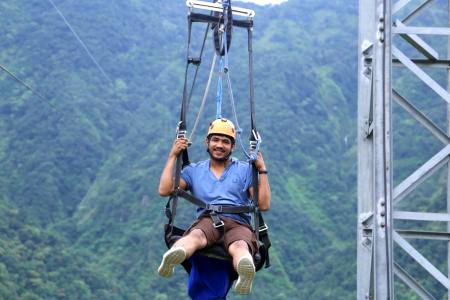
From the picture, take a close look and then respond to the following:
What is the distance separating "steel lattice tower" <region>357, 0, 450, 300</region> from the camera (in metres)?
5.74

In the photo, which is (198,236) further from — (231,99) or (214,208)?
(231,99)

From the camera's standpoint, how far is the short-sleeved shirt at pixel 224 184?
6.87 metres

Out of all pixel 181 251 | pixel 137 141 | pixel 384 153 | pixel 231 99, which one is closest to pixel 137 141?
pixel 137 141

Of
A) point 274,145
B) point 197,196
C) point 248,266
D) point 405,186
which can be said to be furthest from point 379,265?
point 274,145

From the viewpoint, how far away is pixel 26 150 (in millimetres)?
48875

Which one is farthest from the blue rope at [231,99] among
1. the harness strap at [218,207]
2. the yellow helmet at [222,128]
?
the harness strap at [218,207]

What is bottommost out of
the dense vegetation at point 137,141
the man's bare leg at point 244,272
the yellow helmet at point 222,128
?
the man's bare leg at point 244,272

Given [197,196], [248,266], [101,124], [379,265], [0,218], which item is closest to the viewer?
[379,265]

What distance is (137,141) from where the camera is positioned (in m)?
50.1

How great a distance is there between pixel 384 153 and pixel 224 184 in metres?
1.43

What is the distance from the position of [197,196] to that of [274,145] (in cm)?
4161

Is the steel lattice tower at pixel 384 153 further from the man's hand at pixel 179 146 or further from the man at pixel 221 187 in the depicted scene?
the man's hand at pixel 179 146

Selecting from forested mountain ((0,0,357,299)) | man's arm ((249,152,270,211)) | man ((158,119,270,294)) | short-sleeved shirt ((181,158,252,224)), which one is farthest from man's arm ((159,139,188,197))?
forested mountain ((0,0,357,299))

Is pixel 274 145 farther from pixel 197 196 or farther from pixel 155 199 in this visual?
pixel 197 196
